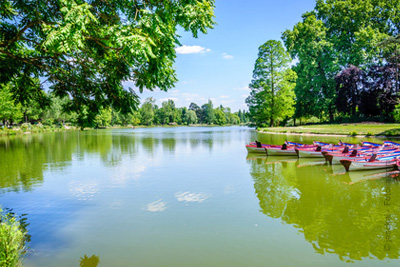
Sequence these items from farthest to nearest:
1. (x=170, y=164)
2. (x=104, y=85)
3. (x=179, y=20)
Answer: (x=170, y=164) → (x=104, y=85) → (x=179, y=20)

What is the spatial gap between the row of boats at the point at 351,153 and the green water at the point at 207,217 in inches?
38.7

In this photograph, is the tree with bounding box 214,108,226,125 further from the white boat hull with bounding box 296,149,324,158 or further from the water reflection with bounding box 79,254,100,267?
the water reflection with bounding box 79,254,100,267

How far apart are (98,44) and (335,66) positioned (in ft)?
156

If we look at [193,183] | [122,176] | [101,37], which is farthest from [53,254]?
[122,176]

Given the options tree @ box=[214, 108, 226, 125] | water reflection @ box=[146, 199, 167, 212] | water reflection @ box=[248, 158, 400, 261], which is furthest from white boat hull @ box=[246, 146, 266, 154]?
tree @ box=[214, 108, 226, 125]

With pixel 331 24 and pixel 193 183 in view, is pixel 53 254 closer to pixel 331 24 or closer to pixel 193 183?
pixel 193 183

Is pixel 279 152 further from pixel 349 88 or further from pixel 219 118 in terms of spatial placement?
pixel 219 118

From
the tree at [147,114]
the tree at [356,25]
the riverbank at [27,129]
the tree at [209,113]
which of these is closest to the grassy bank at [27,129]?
the riverbank at [27,129]

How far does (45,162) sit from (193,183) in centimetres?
1248

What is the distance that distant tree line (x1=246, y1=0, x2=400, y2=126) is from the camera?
136 ft

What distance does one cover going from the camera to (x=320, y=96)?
4819cm

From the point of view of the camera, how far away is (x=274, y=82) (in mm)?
48031

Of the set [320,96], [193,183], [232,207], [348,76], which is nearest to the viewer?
[232,207]

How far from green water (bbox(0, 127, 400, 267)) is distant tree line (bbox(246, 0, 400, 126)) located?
111 feet
